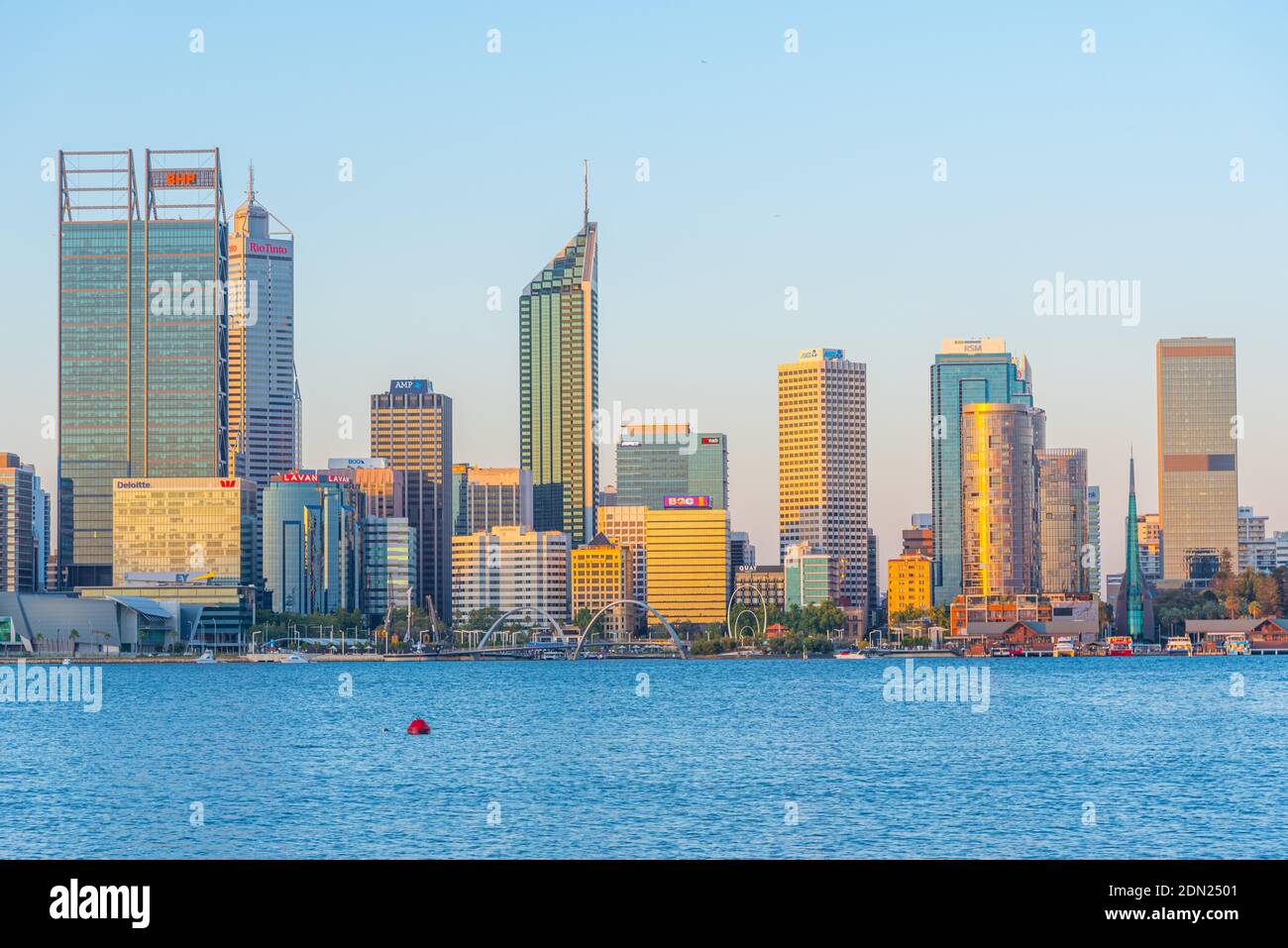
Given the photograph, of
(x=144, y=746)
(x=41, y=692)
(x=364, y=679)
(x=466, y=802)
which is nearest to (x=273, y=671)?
(x=364, y=679)

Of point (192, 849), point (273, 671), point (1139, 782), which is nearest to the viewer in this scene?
point (192, 849)

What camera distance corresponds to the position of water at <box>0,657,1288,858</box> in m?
36.7
